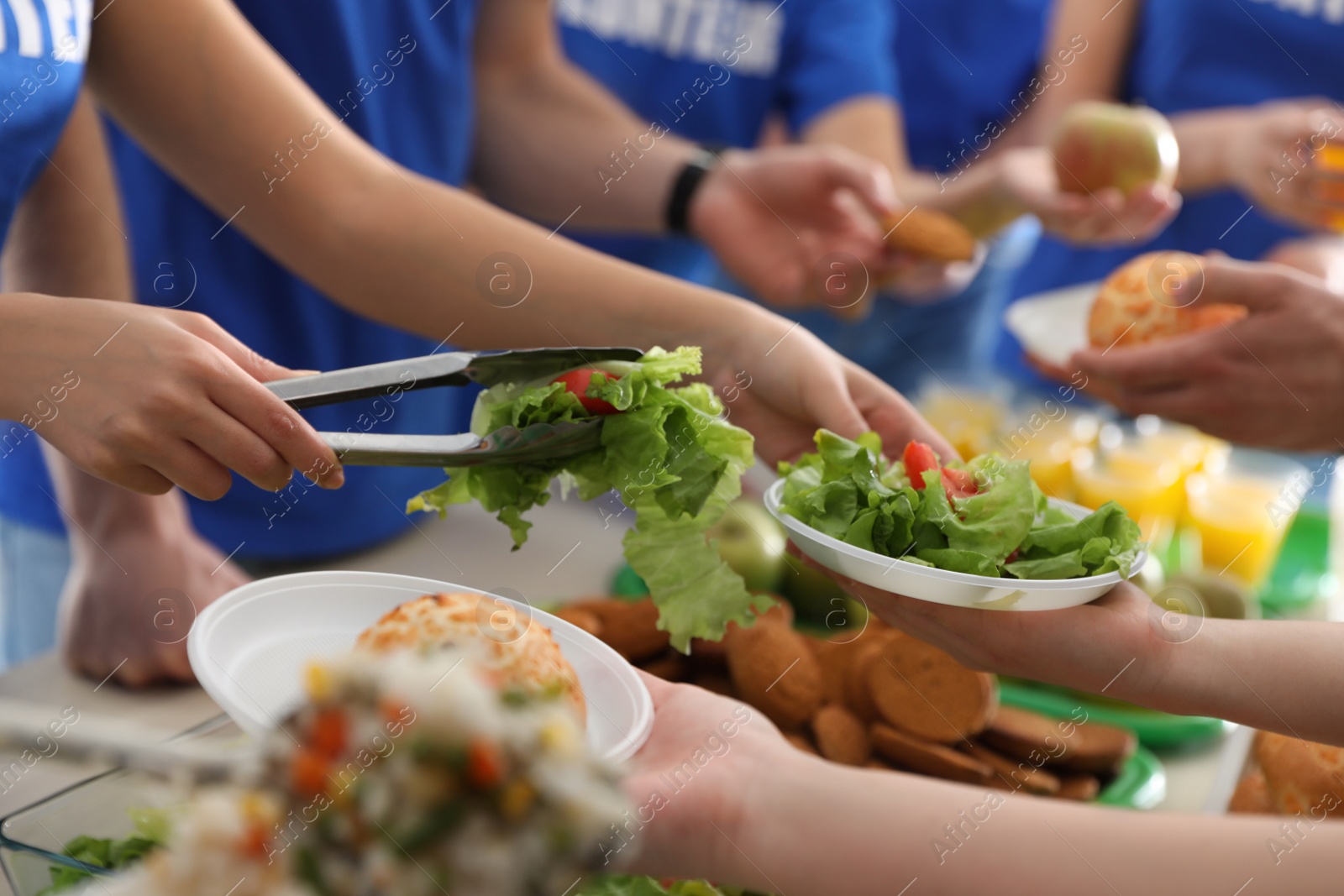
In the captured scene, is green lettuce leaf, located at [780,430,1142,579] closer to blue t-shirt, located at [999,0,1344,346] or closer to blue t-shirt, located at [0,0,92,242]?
blue t-shirt, located at [0,0,92,242]

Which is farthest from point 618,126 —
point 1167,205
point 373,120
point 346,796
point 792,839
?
point 346,796

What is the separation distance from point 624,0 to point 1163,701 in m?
2.26

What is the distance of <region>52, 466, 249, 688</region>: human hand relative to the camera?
57.8 inches

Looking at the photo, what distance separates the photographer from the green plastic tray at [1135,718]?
156 centimetres

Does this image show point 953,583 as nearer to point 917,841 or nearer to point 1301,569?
point 917,841

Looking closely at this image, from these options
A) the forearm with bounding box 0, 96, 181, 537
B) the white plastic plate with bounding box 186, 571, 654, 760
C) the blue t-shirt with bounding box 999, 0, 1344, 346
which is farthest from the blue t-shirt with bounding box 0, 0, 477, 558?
the blue t-shirt with bounding box 999, 0, 1344, 346

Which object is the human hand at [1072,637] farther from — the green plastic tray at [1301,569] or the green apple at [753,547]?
the green plastic tray at [1301,569]

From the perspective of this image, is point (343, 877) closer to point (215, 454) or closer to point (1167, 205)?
point (215, 454)

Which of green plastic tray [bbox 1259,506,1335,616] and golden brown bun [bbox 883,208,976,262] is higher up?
golden brown bun [bbox 883,208,976,262]

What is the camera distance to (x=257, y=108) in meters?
1.38

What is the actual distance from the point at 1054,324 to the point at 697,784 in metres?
1.73

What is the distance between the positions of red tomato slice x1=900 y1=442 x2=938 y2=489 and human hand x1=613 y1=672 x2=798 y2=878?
465 mm

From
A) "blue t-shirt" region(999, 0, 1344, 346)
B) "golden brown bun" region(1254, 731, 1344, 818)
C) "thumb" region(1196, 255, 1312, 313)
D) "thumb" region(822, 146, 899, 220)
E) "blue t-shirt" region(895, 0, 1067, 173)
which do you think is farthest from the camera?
"blue t-shirt" region(895, 0, 1067, 173)

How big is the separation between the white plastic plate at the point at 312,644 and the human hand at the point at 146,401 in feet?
0.38
